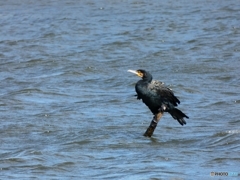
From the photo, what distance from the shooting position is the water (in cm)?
922

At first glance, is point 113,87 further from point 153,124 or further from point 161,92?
point 161,92

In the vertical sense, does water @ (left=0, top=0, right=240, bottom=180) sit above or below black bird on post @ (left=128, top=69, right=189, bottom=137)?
below

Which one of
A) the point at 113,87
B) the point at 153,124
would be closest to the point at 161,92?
the point at 153,124

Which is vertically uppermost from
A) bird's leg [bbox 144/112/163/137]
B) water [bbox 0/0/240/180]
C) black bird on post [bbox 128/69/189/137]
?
black bird on post [bbox 128/69/189/137]

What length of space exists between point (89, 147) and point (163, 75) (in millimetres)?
5390

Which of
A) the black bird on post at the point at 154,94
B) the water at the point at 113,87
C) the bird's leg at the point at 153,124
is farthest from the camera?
the bird's leg at the point at 153,124

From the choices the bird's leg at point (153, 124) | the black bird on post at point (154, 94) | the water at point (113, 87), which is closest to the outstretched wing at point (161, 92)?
the black bird on post at point (154, 94)

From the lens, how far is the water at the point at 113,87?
363 inches

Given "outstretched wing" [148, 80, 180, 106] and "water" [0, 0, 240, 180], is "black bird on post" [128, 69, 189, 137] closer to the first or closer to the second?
"outstretched wing" [148, 80, 180, 106]

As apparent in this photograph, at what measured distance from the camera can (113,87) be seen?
1460cm

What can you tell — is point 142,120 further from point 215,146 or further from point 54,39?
point 54,39

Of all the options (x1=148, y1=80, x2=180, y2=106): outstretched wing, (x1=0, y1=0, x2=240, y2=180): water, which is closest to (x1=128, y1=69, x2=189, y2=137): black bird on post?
(x1=148, y1=80, x2=180, y2=106): outstretched wing

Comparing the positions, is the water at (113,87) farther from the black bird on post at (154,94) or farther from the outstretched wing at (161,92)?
the outstretched wing at (161,92)

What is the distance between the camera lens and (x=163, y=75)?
50.1 feet
